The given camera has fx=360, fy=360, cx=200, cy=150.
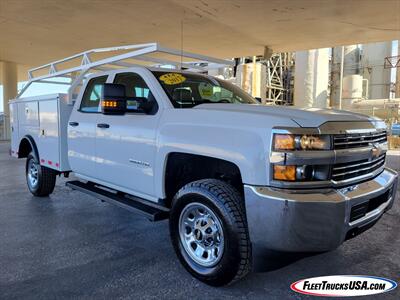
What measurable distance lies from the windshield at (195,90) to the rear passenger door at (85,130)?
3.48 feet

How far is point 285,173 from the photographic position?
256 cm

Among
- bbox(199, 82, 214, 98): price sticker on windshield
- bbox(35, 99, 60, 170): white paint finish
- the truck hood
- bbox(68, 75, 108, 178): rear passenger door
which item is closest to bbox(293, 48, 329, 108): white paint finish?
bbox(35, 99, 60, 170): white paint finish

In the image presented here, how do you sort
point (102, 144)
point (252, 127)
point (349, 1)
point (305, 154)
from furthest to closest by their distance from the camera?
point (349, 1)
point (102, 144)
point (252, 127)
point (305, 154)

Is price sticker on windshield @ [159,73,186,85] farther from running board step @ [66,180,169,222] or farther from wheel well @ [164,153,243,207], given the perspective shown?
running board step @ [66,180,169,222]

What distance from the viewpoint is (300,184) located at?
8.41 ft

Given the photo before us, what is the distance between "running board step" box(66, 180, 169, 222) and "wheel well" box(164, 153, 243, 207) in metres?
0.15

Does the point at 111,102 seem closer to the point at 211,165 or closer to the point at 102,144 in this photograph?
the point at 102,144

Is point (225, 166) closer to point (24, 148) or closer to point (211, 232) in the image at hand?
point (211, 232)

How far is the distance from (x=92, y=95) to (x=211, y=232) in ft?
8.79

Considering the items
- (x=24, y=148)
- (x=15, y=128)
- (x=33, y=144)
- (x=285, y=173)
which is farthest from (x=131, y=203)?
(x=15, y=128)

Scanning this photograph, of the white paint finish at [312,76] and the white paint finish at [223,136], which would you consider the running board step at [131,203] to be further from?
the white paint finish at [312,76]

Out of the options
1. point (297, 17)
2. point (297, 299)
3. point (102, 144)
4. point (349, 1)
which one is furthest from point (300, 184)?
point (297, 17)

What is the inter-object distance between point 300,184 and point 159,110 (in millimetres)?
1651

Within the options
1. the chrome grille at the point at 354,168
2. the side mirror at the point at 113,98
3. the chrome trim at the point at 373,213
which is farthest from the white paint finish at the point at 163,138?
the chrome trim at the point at 373,213
